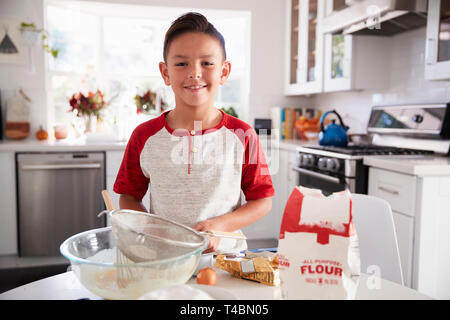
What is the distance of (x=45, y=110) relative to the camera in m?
3.52

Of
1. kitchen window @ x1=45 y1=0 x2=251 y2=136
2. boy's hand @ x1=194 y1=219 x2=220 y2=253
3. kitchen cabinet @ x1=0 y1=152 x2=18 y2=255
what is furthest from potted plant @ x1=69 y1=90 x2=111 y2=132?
boy's hand @ x1=194 y1=219 x2=220 y2=253

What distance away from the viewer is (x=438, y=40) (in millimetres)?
2068

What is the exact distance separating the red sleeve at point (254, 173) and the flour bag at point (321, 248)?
57 centimetres

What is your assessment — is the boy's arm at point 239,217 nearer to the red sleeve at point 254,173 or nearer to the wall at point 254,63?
the red sleeve at point 254,173

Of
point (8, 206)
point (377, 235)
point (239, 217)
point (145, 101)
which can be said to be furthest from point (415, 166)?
point (8, 206)

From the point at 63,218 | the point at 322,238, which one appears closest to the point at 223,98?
the point at 63,218

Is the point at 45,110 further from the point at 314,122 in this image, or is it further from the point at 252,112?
the point at 314,122

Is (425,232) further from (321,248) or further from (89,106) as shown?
(89,106)

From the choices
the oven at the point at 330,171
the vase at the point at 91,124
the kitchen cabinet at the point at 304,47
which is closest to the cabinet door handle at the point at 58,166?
the vase at the point at 91,124

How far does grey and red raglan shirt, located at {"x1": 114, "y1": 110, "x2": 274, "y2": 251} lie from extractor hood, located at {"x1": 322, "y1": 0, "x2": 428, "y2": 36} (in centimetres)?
141

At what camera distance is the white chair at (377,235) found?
4.02 feet

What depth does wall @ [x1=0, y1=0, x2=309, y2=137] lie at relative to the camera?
344 cm

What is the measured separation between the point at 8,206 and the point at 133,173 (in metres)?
2.28
